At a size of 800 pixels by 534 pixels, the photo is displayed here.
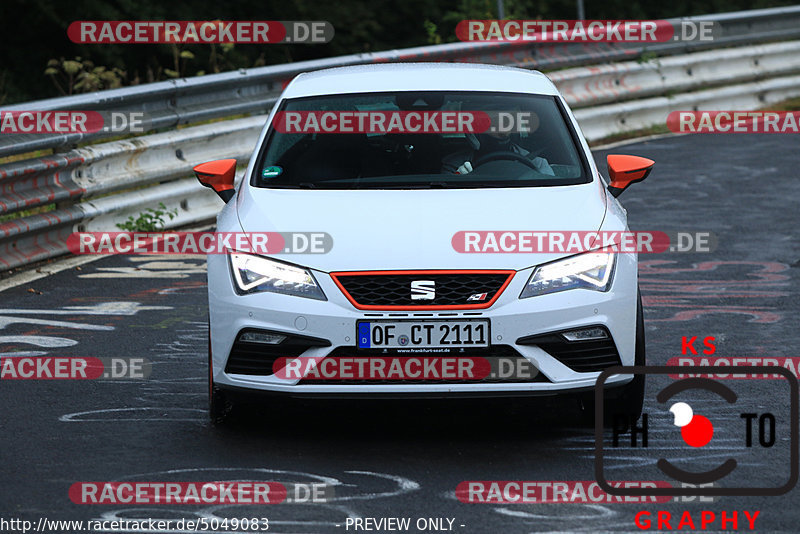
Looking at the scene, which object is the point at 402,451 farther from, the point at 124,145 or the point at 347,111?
the point at 124,145

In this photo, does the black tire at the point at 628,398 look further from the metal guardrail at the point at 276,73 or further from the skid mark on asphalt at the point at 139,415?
the metal guardrail at the point at 276,73

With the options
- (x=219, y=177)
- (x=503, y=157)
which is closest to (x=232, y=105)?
(x=219, y=177)

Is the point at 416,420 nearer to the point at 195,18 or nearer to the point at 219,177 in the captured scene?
the point at 219,177

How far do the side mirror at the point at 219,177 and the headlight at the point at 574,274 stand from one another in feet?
6.32

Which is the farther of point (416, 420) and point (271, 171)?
point (271, 171)

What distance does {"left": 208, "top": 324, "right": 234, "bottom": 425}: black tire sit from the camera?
6.35 meters

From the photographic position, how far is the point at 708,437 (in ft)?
20.5

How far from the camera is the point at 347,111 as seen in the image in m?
7.50

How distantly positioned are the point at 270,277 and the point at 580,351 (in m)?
1.30

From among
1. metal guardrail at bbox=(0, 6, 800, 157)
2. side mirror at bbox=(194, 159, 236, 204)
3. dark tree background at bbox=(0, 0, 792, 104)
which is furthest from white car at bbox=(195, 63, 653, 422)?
dark tree background at bbox=(0, 0, 792, 104)

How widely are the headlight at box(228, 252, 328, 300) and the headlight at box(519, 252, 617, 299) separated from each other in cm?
86

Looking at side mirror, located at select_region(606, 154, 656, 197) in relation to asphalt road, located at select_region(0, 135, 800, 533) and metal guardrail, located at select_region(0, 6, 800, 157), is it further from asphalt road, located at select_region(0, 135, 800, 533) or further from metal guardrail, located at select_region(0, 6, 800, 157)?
metal guardrail, located at select_region(0, 6, 800, 157)

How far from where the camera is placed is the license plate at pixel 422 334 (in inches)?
232

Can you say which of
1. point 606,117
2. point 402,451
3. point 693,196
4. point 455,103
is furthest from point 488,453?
point 606,117
